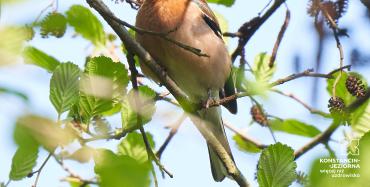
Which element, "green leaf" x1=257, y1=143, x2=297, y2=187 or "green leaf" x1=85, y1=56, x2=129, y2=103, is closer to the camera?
"green leaf" x1=257, y1=143, x2=297, y2=187

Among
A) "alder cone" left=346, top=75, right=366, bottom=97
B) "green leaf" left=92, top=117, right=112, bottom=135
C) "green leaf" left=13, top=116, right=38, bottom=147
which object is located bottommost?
"green leaf" left=13, top=116, right=38, bottom=147

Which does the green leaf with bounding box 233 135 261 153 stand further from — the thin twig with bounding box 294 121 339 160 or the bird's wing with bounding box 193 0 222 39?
the bird's wing with bounding box 193 0 222 39

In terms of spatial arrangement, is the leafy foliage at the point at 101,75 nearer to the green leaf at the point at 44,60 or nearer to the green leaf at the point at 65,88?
the green leaf at the point at 65,88

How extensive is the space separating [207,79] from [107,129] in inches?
116

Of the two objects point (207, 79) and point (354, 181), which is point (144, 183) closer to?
point (354, 181)

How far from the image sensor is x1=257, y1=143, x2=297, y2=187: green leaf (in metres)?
2.44

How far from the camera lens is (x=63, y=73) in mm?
2572

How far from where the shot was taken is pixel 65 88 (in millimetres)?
2373

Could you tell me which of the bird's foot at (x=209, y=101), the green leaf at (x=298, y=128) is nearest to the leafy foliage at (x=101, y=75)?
the bird's foot at (x=209, y=101)

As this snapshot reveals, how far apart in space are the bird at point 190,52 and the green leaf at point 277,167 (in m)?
1.37

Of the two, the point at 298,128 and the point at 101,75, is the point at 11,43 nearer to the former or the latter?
the point at 101,75

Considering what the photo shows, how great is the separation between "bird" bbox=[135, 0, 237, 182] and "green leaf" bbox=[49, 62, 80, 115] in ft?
5.22

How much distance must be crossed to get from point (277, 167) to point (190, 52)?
76.4 inches

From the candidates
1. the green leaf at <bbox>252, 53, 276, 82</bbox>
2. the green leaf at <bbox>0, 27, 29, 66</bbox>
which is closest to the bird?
the green leaf at <bbox>252, 53, 276, 82</bbox>
